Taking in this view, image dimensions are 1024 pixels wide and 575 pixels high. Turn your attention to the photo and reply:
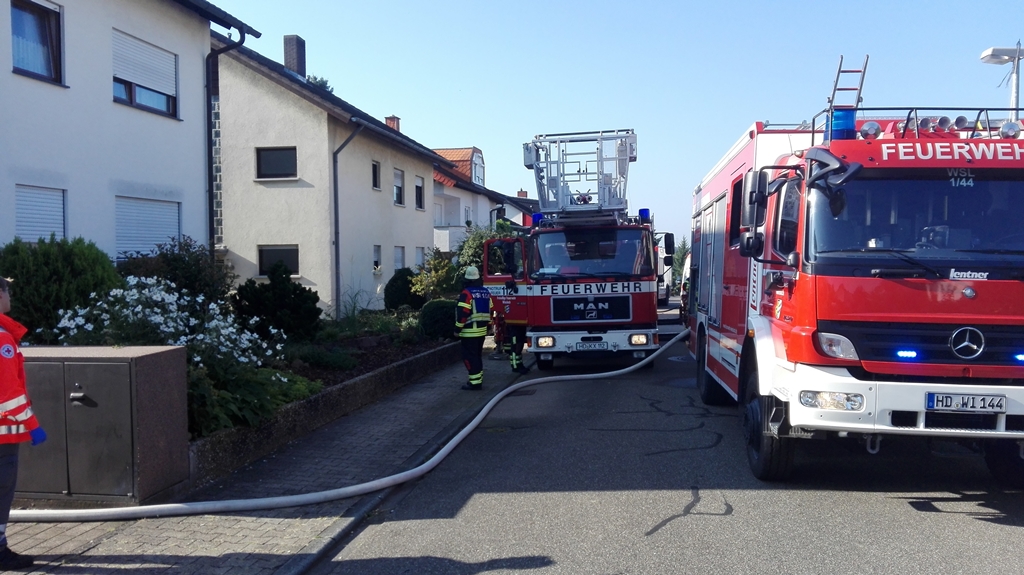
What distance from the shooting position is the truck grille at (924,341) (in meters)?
5.43

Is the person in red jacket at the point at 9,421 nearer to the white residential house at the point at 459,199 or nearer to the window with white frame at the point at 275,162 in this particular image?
the window with white frame at the point at 275,162

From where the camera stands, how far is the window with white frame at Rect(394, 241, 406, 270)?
83.1 feet

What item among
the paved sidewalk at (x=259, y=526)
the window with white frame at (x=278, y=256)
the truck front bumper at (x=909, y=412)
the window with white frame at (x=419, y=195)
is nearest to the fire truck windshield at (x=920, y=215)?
the truck front bumper at (x=909, y=412)

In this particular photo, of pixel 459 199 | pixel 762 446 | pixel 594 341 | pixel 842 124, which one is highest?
pixel 459 199

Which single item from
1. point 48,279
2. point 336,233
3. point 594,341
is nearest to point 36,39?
point 48,279

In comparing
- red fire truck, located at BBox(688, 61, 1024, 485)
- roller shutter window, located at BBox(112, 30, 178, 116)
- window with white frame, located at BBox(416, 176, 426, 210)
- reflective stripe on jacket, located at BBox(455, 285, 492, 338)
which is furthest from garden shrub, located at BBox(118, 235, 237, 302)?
window with white frame, located at BBox(416, 176, 426, 210)

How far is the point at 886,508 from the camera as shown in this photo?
19.3 feet

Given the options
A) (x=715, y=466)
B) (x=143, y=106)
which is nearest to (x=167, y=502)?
(x=715, y=466)

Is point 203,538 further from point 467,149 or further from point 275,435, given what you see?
point 467,149

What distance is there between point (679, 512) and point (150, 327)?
455 cm

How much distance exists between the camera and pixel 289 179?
66.2 ft

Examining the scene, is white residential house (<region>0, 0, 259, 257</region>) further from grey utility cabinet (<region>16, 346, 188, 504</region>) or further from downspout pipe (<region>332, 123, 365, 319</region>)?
downspout pipe (<region>332, 123, 365, 319</region>)

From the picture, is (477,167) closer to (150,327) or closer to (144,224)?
(144,224)

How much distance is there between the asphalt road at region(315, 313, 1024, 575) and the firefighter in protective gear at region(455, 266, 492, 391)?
287cm
